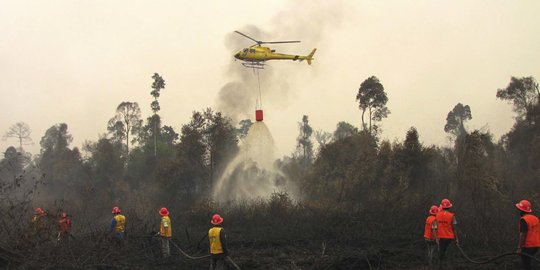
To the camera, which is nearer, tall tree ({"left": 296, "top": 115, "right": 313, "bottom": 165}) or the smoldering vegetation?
the smoldering vegetation

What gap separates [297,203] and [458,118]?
51.2 meters

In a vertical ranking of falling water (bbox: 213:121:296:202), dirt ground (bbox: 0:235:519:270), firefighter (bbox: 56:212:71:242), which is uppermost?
falling water (bbox: 213:121:296:202)

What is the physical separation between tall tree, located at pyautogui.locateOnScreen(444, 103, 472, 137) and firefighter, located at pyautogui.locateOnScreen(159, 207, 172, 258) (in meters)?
64.7

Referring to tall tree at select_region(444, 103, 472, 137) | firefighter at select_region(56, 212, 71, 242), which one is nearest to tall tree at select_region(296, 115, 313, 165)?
tall tree at select_region(444, 103, 472, 137)

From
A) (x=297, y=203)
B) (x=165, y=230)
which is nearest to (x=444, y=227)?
(x=165, y=230)

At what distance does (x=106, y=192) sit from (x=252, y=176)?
17472mm

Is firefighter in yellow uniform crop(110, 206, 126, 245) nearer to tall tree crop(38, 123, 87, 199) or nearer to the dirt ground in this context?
the dirt ground

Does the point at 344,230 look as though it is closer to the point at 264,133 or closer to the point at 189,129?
the point at 264,133

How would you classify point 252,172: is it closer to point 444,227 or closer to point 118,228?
point 118,228

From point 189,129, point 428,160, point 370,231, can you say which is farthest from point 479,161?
point 189,129

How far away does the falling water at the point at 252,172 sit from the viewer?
43875mm

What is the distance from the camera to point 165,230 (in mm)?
16891

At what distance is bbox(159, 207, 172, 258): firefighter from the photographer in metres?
16.7

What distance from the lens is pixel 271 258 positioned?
729 inches
